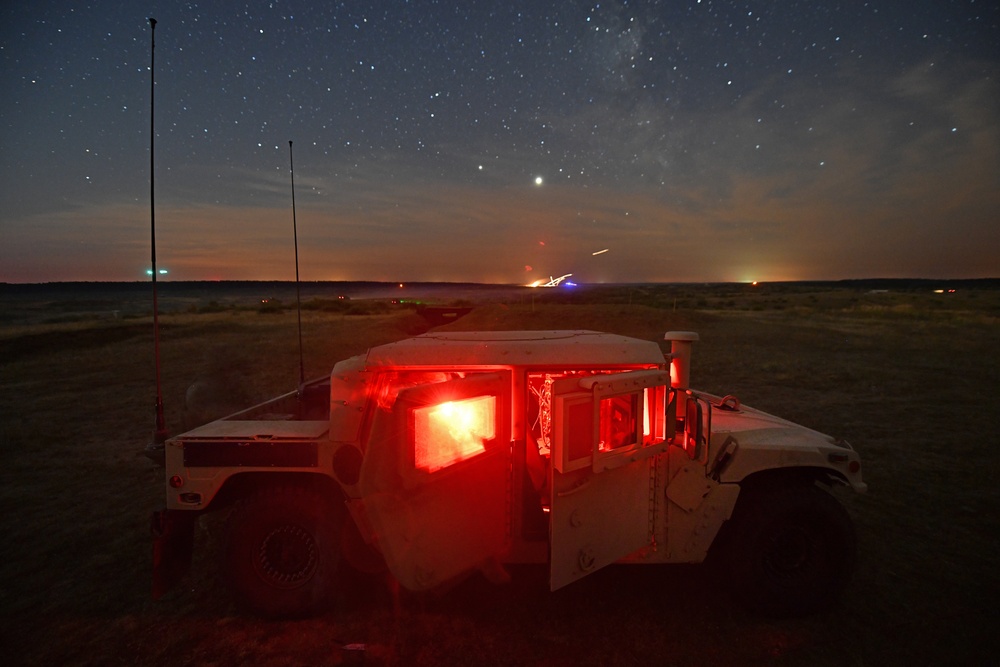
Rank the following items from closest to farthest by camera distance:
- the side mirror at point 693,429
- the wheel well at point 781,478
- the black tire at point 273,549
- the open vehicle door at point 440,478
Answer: the open vehicle door at point 440,478 → the side mirror at point 693,429 → the black tire at point 273,549 → the wheel well at point 781,478

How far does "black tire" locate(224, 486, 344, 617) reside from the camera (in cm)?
383

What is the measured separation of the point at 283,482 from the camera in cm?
393

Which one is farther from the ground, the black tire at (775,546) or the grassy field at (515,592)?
the black tire at (775,546)

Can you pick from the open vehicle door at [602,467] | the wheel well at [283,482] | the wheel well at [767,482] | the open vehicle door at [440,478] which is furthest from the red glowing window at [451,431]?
the wheel well at [767,482]

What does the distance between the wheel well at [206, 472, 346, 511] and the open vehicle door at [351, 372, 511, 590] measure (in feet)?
2.90

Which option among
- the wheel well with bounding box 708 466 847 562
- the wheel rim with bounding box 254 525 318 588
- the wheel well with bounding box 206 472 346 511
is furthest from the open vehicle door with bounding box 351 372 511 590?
the wheel well with bounding box 708 466 847 562

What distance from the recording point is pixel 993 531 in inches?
213

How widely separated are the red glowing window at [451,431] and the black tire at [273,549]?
1.39 m

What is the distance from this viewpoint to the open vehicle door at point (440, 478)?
291 centimetres

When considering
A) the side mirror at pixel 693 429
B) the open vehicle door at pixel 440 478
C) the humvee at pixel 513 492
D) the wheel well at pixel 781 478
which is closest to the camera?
the open vehicle door at pixel 440 478


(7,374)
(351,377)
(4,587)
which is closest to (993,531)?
(351,377)

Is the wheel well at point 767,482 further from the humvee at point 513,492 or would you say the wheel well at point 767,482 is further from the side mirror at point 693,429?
the side mirror at point 693,429

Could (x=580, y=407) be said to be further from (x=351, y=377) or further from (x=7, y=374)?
(x=7, y=374)

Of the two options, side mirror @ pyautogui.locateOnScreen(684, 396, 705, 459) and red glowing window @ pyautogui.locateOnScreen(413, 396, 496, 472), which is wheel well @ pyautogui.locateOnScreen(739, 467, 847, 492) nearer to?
side mirror @ pyautogui.locateOnScreen(684, 396, 705, 459)
